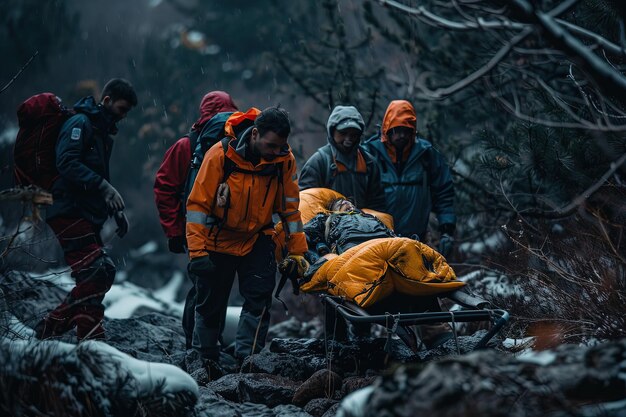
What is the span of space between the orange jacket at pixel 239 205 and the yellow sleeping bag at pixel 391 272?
954 mm

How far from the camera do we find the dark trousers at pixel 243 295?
570 centimetres

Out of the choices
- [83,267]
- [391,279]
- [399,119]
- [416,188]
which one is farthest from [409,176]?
[83,267]

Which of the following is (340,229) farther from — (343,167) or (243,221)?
(343,167)

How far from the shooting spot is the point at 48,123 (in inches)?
228

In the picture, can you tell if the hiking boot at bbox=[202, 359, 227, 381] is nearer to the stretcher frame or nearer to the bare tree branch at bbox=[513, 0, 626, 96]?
the stretcher frame

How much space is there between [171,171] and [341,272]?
2.11 meters

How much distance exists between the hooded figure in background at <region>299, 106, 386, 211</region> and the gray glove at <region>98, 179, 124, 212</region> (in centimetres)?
175

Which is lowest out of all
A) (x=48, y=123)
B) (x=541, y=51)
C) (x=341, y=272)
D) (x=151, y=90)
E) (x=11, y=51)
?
(x=151, y=90)

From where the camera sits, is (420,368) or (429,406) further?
(420,368)

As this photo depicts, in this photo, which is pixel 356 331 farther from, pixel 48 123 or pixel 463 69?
pixel 463 69

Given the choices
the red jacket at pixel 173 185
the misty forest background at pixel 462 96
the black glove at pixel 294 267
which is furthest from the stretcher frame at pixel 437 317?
the red jacket at pixel 173 185

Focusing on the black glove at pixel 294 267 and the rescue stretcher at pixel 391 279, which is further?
the black glove at pixel 294 267

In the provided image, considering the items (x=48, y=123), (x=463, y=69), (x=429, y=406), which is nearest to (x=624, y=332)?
(x=429, y=406)

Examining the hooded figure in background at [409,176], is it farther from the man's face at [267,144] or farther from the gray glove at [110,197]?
the gray glove at [110,197]
